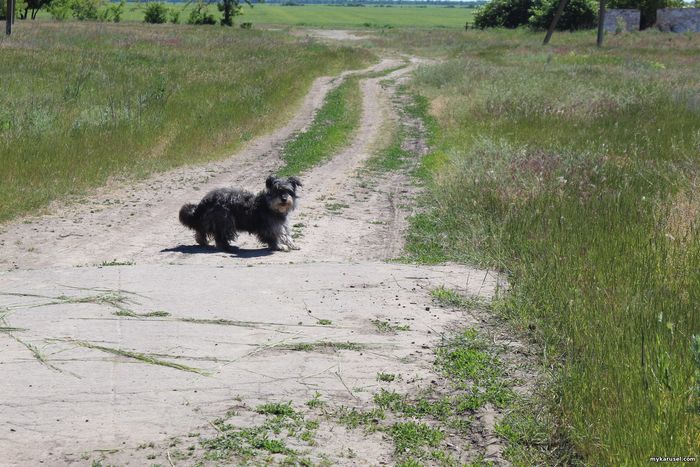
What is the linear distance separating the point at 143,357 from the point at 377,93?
27.9 meters

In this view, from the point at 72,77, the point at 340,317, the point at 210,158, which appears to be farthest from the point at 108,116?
the point at 340,317

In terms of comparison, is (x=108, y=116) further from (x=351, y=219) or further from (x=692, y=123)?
(x=692, y=123)

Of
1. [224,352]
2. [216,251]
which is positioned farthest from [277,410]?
[216,251]

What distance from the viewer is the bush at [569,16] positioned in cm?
7881

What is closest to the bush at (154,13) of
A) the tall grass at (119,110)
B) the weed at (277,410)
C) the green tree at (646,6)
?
the green tree at (646,6)

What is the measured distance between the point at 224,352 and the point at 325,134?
636 inches

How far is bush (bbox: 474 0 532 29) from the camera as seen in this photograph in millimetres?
86500

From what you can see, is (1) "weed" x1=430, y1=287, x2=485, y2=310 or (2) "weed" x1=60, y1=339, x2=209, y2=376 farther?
(1) "weed" x1=430, y1=287, x2=485, y2=310

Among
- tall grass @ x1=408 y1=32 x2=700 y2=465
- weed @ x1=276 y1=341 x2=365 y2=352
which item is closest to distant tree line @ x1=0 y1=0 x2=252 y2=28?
tall grass @ x1=408 y1=32 x2=700 y2=465

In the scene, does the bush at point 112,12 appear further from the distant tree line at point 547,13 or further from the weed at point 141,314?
the weed at point 141,314

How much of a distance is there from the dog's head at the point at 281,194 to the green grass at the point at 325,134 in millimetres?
3083

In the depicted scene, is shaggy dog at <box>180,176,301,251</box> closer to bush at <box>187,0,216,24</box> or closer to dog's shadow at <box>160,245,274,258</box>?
dog's shadow at <box>160,245,274,258</box>

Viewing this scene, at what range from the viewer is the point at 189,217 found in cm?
1148

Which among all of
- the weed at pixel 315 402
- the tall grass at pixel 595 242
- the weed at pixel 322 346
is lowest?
the weed at pixel 315 402
